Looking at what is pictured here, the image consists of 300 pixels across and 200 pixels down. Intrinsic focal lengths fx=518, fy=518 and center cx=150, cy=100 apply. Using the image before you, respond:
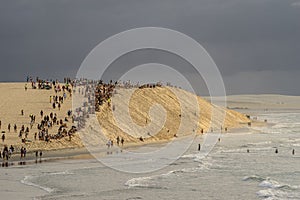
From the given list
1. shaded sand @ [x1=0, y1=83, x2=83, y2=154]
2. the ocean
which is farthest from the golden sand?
the ocean

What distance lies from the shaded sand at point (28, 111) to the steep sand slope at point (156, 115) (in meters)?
5.51

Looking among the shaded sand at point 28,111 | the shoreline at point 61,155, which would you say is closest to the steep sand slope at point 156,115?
the shoreline at point 61,155

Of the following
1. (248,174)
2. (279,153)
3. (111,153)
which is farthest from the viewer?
(279,153)

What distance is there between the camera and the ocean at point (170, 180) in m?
29.6

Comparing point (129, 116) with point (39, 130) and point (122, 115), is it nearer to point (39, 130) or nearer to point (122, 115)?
point (122, 115)

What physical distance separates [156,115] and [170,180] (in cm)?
3597

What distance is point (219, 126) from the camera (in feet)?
273

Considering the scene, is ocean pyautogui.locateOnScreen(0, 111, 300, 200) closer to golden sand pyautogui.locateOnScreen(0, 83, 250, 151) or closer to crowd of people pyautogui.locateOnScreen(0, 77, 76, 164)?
crowd of people pyautogui.locateOnScreen(0, 77, 76, 164)

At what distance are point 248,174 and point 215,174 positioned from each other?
8.58 feet

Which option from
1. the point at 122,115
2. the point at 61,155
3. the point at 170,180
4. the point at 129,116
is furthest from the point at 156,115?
the point at 170,180

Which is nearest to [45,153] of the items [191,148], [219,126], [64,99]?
[191,148]

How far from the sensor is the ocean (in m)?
29.6

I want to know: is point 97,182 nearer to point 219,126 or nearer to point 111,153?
point 111,153

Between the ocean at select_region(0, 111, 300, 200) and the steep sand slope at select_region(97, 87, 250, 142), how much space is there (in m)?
11.8
